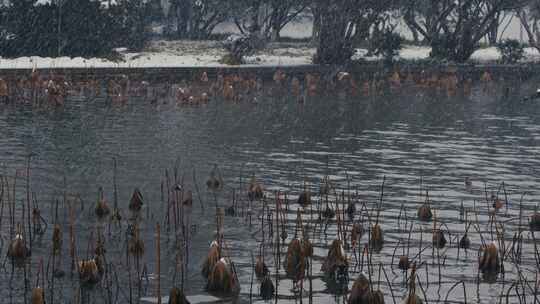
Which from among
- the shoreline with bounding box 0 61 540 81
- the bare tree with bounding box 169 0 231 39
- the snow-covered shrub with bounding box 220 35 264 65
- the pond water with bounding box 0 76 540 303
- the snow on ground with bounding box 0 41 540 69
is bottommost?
the pond water with bounding box 0 76 540 303

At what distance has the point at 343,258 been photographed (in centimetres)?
1152

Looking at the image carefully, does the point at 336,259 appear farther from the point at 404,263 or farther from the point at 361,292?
the point at 361,292

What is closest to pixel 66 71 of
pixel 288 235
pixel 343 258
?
pixel 288 235

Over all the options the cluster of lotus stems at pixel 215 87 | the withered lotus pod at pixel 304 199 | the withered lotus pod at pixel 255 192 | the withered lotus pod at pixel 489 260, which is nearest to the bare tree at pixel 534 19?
the cluster of lotus stems at pixel 215 87

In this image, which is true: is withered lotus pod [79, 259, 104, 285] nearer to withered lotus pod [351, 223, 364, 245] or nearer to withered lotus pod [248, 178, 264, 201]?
withered lotus pod [351, 223, 364, 245]

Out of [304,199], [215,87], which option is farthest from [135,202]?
[215,87]

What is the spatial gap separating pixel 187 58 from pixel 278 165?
1158 inches

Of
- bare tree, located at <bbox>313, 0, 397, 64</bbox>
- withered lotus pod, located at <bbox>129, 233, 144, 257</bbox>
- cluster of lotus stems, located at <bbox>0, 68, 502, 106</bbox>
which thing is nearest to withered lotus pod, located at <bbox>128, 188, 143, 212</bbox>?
withered lotus pod, located at <bbox>129, 233, 144, 257</bbox>

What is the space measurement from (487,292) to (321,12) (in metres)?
39.0

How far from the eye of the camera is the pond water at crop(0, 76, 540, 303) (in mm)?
11750

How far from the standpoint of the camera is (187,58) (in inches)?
1935

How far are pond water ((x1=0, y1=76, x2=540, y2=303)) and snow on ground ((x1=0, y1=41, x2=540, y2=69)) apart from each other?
28.8ft

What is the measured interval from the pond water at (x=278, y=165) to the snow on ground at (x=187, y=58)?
8.77m

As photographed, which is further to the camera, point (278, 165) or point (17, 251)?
point (278, 165)
